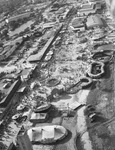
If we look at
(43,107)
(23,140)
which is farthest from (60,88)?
(23,140)

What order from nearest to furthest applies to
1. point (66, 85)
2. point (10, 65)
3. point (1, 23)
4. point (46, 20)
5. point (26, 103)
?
point (26, 103) < point (66, 85) < point (10, 65) < point (46, 20) < point (1, 23)

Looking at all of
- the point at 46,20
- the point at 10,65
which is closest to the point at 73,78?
the point at 10,65

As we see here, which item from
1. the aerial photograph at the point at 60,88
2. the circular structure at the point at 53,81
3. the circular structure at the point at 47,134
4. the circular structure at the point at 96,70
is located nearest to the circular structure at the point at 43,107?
the aerial photograph at the point at 60,88

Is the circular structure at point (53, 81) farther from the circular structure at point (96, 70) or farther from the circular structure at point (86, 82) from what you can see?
the circular structure at point (96, 70)

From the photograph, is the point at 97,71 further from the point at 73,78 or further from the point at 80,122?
the point at 80,122

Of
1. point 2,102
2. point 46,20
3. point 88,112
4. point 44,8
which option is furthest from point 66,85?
point 44,8

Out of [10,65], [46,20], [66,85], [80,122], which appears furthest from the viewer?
[46,20]

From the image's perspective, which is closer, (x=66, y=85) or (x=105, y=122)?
(x=105, y=122)
